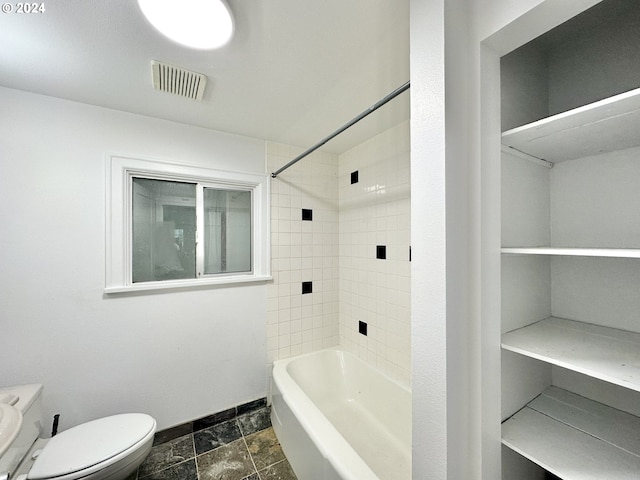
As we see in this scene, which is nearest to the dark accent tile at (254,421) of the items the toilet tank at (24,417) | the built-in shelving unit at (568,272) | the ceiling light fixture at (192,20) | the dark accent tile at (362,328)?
the dark accent tile at (362,328)

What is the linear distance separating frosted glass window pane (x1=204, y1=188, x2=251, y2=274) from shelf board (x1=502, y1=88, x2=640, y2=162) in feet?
6.34

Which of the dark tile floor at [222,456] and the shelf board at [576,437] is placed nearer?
the shelf board at [576,437]

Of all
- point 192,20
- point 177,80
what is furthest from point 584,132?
point 177,80

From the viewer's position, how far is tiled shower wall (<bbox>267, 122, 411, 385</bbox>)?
193 cm

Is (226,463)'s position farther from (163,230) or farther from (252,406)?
(163,230)

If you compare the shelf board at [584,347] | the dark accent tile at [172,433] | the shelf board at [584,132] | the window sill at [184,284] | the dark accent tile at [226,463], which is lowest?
the dark accent tile at [226,463]

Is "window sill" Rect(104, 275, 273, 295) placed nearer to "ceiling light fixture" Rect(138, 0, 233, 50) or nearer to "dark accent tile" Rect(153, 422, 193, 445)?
"dark accent tile" Rect(153, 422, 193, 445)

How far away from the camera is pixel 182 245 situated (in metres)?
1.98

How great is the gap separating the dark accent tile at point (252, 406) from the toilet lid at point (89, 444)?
757 millimetres

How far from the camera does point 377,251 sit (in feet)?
7.00

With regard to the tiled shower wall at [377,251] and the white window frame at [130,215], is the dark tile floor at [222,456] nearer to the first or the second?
the tiled shower wall at [377,251]

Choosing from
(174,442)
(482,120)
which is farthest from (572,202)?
(174,442)

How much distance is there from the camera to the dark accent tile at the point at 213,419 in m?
1.91

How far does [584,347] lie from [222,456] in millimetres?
2113
